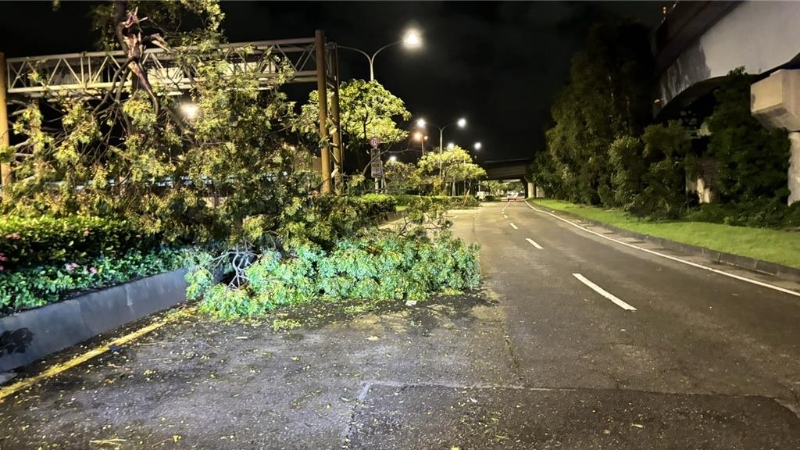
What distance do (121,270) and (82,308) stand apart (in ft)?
3.15

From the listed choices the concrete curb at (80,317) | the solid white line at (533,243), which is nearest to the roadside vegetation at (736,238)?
the solid white line at (533,243)

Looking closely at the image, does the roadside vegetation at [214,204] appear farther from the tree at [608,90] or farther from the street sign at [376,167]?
the tree at [608,90]

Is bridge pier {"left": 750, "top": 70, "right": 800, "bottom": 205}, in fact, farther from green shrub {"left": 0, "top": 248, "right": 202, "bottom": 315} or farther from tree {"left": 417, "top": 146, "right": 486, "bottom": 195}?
tree {"left": 417, "top": 146, "right": 486, "bottom": 195}

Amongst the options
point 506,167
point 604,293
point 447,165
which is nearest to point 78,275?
point 604,293

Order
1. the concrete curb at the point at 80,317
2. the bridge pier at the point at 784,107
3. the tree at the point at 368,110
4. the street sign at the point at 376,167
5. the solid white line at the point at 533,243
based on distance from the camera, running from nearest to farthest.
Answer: the concrete curb at the point at 80,317
the solid white line at the point at 533,243
the bridge pier at the point at 784,107
the street sign at the point at 376,167
the tree at the point at 368,110

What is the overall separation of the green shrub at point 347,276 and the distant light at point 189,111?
9.20 feet

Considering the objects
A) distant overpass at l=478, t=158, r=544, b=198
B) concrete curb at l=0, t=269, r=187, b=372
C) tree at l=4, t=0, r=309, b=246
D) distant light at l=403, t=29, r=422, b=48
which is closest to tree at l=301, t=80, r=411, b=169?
distant light at l=403, t=29, r=422, b=48

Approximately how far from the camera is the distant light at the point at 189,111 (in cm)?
897

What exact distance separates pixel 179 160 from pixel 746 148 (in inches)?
791

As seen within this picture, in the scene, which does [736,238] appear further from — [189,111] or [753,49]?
[189,111]

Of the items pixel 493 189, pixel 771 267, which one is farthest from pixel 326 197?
pixel 493 189

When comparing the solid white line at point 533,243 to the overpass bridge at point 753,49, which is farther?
the overpass bridge at point 753,49

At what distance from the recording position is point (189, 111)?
9.60 metres

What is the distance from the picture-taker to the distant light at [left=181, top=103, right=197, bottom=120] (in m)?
8.97
